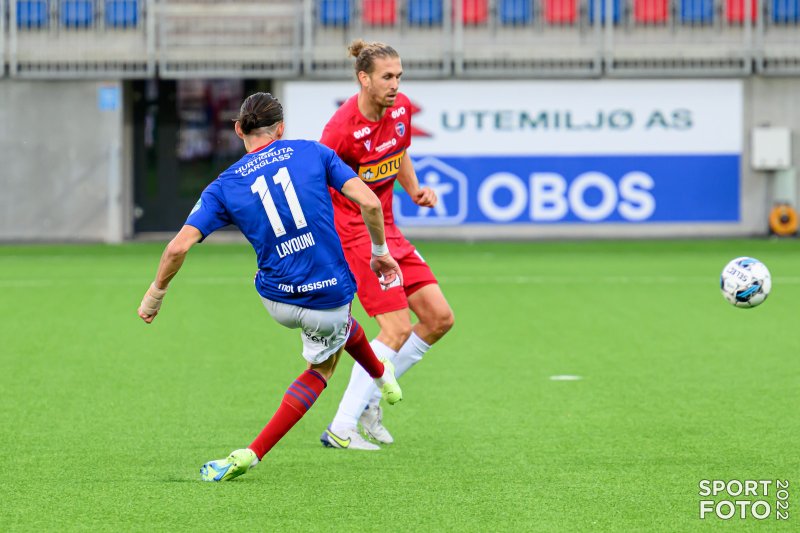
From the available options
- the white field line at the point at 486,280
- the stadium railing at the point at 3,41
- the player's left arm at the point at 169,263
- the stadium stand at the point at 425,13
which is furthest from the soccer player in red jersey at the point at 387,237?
the stadium railing at the point at 3,41

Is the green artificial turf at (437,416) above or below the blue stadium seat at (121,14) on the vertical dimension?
below

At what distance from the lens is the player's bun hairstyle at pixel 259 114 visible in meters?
6.32

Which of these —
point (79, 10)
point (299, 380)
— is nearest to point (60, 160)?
point (79, 10)

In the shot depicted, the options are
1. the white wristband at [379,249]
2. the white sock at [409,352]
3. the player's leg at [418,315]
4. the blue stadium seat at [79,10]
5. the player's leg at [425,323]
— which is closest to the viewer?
the white wristband at [379,249]

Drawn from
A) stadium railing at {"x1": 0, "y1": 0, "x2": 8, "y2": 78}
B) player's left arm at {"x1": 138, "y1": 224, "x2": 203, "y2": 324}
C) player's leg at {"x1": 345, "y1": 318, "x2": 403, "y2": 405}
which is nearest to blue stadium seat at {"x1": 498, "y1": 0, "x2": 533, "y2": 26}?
stadium railing at {"x1": 0, "y1": 0, "x2": 8, "y2": 78}

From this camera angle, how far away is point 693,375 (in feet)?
33.1

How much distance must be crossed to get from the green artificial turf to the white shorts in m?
0.58

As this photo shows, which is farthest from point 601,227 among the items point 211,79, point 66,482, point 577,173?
point 66,482

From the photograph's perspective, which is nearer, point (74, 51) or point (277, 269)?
point (277, 269)

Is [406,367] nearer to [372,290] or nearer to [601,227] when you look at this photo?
[372,290]

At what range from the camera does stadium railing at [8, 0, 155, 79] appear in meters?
27.9

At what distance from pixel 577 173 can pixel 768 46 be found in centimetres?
468

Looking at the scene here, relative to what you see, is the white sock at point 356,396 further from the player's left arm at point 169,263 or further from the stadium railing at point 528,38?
the stadium railing at point 528,38

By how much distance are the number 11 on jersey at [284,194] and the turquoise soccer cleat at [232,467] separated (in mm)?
1045
